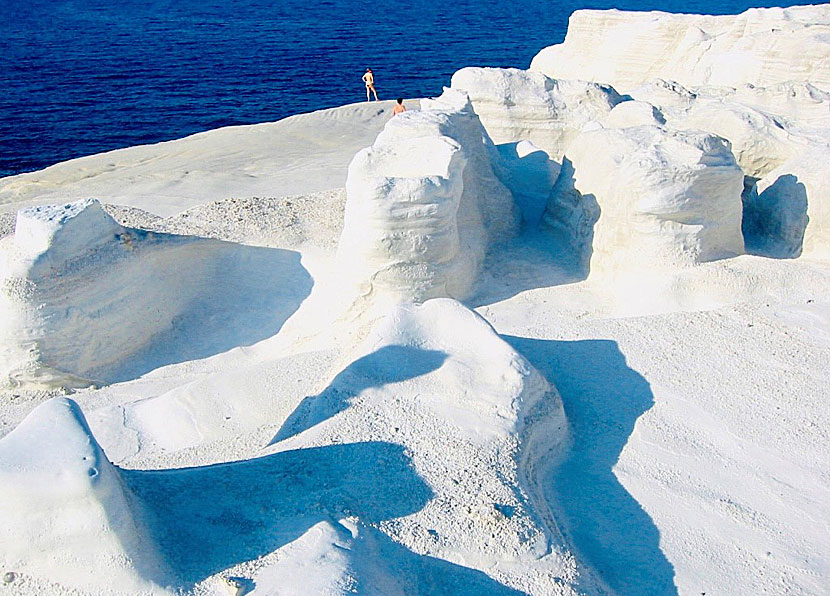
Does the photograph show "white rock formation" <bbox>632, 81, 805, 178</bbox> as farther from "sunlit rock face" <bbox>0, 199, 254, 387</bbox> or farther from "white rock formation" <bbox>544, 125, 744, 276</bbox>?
"sunlit rock face" <bbox>0, 199, 254, 387</bbox>

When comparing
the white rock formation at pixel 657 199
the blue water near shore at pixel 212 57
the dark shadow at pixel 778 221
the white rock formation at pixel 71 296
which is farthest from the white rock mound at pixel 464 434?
the blue water near shore at pixel 212 57

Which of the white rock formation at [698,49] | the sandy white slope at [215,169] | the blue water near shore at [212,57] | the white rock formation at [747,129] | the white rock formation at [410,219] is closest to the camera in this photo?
the white rock formation at [410,219]

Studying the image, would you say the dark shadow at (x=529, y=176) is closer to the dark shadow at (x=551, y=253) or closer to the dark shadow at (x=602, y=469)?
the dark shadow at (x=551, y=253)

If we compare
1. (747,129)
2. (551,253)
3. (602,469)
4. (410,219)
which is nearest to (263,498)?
(602,469)

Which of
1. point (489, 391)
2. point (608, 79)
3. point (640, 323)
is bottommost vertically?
point (608, 79)

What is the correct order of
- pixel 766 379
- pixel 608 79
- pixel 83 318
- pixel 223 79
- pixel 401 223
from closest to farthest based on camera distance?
pixel 766 379 → pixel 401 223 → pixel 83 318 → pixel 608 79 → pixel 223 79

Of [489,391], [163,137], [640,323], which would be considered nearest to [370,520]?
[489,391]

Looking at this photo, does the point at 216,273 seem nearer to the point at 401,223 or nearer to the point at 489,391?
the point at 401,223
